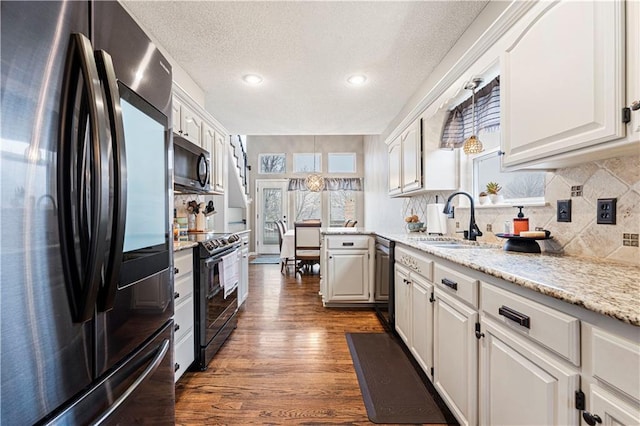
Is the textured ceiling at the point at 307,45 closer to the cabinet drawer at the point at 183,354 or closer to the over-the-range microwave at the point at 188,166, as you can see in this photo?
the over-the-range microwave at the point at 188,166

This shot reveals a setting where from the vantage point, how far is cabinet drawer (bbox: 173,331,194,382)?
178 cm

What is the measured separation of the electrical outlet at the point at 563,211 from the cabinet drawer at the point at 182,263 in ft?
7.23

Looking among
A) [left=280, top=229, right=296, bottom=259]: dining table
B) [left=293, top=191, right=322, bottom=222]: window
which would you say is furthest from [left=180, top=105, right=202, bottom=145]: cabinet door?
[left=293, top=191, right=322, bottom=222]: window

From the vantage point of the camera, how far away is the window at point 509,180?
1794 millimetres

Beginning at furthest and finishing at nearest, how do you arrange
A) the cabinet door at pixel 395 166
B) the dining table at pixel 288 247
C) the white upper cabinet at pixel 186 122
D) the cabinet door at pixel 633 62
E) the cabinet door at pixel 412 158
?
the dining table at pixel 288 247 → the cabinet door at pixel 395 166 → the cabinet door at pixel 412 158 → the white upper cabinet at pixel 186 122 → the cabinet door at pixel 633 62

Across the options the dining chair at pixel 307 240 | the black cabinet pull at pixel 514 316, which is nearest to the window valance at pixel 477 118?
the black cabinet pull at pixel 514 316

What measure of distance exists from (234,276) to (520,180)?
2483 mm

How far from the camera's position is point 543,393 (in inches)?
34.5

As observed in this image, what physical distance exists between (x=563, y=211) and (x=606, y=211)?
223 mm

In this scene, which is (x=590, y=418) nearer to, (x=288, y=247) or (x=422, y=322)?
(x=422, y=322)

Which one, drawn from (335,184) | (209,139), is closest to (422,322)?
(209,139)

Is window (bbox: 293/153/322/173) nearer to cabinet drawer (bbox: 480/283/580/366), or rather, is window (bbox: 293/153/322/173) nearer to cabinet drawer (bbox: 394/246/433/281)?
cabinet drawer (bbox: 394/246/433/281)

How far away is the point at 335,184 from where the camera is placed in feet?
25.6

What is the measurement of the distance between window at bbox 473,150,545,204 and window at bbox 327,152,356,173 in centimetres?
560
